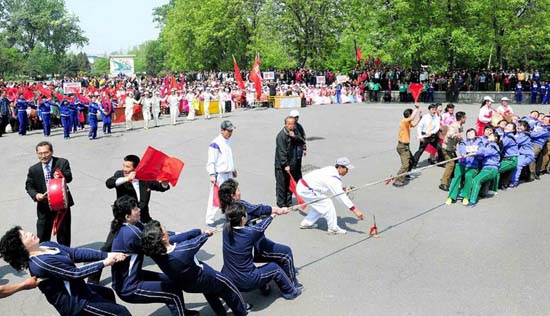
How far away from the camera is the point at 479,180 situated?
9609 mm

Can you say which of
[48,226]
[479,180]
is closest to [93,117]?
[48,226]

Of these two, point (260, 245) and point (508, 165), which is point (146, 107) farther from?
point (260, 245)

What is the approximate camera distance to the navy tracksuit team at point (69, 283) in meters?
4.23

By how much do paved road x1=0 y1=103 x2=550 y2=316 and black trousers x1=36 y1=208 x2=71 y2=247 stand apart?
0.73m

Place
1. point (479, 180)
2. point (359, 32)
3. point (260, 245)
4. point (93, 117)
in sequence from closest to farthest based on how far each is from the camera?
point (260, 245) < point (479, 180) < point (93, 117) < point (359, 32)

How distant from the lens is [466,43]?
30.0 metres

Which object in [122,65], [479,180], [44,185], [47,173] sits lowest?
[479,180]

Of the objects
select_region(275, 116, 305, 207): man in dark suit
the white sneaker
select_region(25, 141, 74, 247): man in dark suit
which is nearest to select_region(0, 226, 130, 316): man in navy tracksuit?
select_region(25, 141, 74, 247): man in dark suit

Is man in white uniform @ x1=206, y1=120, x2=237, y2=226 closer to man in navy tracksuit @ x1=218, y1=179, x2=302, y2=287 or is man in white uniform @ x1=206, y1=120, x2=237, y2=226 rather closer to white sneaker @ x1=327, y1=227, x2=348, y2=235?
white sneaker @ x1=327, y1=227, x2=348, y2=235

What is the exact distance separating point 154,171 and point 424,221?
4.97 meters

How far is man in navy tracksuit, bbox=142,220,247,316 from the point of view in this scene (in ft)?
15.2

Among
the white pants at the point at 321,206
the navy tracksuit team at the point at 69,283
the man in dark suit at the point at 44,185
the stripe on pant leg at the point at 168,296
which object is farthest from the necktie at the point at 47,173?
the white pants at the point at 321,206

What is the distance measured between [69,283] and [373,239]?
4.90m

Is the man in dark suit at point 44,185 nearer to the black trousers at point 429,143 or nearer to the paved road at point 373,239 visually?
the paved road at point 373,239
